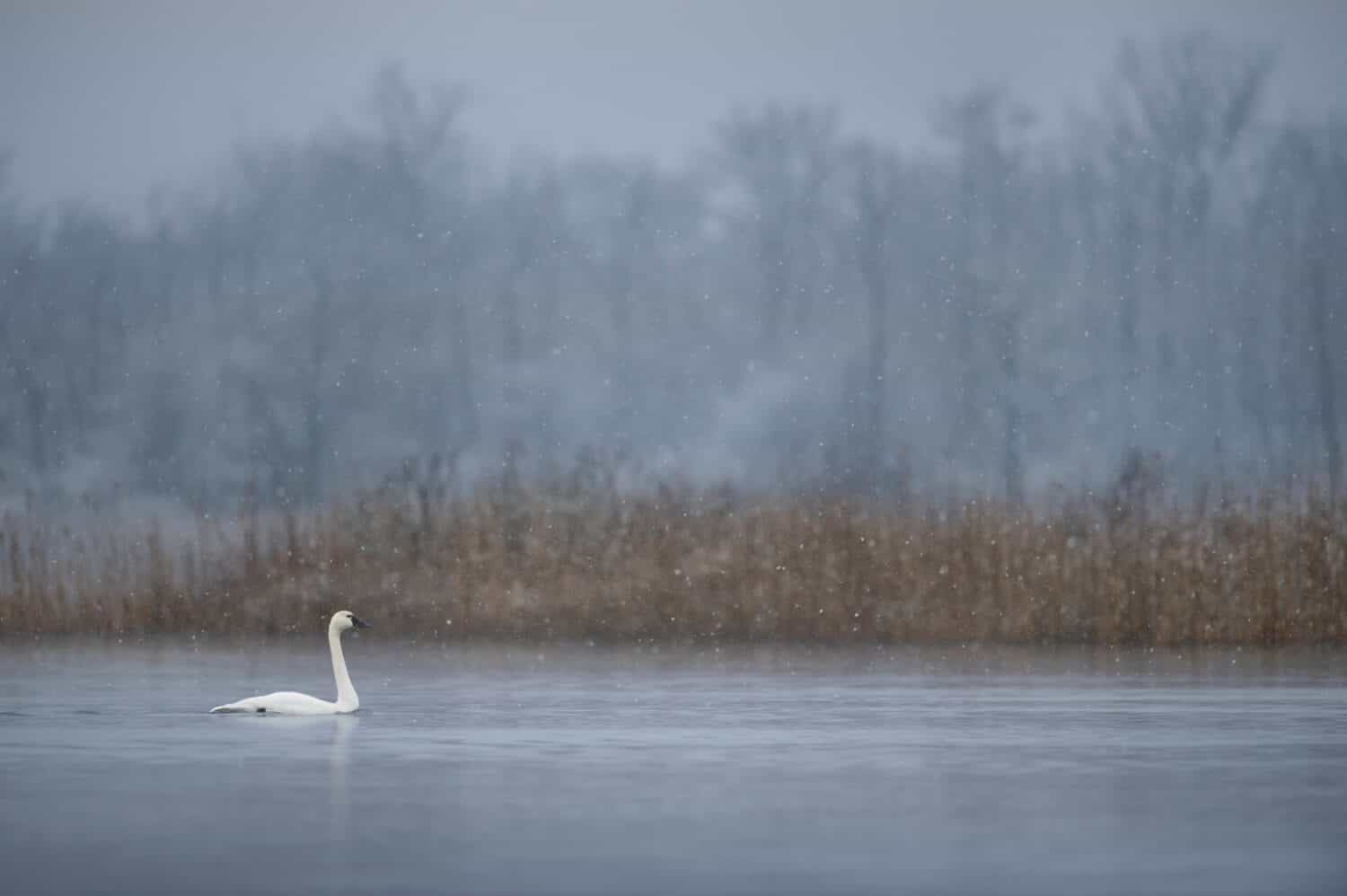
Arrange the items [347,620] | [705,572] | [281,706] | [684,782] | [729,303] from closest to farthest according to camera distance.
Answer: [684,782], [281,706], [347,620], [705,572], [729,303]

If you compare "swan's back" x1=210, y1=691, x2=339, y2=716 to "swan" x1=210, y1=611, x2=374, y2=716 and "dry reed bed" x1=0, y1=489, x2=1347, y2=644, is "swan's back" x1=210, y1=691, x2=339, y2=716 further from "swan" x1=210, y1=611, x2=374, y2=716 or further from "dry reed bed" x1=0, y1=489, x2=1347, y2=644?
"dry reed bed" x1=0, y1=489, x2=1347, y2=644

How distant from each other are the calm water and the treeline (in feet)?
95.3

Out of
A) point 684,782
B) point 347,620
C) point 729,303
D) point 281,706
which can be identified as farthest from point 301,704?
point 729,303

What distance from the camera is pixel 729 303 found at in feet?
178

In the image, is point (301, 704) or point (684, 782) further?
point (301, 704)

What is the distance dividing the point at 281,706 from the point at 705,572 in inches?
322

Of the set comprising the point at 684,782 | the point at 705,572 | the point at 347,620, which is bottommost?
the point at 684,782

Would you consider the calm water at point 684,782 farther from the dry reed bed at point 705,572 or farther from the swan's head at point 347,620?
the dry reed bed at point 705,572

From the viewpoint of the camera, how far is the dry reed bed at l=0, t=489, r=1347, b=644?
22344 millimetres

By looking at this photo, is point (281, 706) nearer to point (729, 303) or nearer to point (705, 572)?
point (705, 572)

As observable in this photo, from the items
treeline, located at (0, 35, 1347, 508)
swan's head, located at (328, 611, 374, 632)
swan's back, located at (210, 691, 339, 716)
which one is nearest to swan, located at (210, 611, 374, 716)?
swan's back, located at (210, 691, 339, 716)

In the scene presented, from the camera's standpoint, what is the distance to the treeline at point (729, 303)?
161 ft

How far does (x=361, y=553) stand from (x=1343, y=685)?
992 centimetres

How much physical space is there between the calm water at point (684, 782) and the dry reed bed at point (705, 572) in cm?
263
